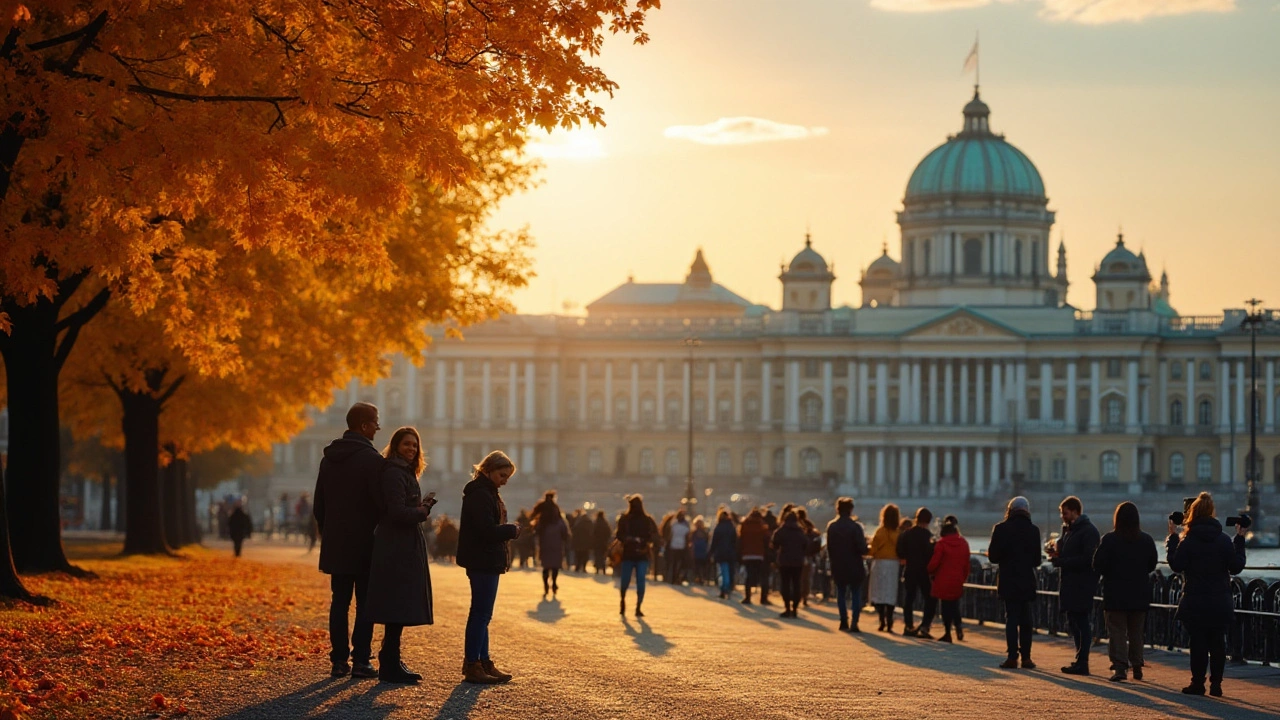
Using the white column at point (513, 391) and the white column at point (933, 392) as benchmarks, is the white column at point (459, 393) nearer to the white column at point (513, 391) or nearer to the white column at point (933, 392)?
the white column at point (513, 391)

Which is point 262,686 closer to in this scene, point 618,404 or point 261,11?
point 261,11

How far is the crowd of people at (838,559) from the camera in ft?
51.3

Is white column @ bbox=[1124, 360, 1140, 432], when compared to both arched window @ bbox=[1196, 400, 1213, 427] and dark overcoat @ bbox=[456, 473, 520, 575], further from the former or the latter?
dark overcoat @ bbox=[456, 473, 520, 575]

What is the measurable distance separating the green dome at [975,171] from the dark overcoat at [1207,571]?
117 m

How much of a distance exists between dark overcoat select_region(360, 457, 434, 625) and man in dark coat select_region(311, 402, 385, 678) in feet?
0.82

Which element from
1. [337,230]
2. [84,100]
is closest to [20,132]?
[84,100]

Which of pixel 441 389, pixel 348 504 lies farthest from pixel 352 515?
pixel 441 389

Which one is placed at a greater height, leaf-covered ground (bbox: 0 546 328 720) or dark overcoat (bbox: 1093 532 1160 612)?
dark overcoat (bbox: 1093 532 1160 612)


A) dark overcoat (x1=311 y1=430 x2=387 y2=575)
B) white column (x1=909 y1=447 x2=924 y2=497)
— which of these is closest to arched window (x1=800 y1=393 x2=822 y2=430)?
white column (x1=909 y1=447 x2=924 y2=497)

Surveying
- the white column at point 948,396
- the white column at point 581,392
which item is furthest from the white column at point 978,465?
the white column at point 581,392

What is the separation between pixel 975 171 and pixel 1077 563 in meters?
116

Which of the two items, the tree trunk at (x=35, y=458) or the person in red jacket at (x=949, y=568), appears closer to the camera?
the person in red jacket at (x=949, y=568)

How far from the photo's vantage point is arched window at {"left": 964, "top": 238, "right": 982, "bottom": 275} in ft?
440

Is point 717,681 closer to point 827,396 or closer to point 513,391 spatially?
point 827,396
